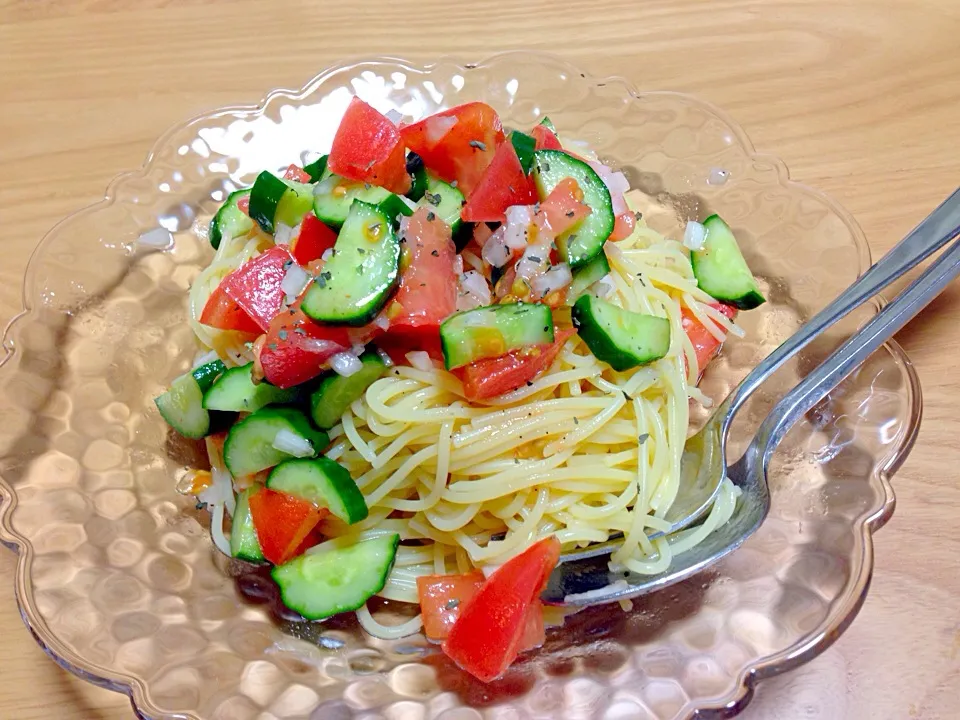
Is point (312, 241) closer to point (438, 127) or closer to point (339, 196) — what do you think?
point (339, 196)

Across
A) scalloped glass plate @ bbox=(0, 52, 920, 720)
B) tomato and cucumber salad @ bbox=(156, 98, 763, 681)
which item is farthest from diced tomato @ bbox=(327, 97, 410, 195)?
scalloped glass plate @ bbox=(0, 52, 920, 720)

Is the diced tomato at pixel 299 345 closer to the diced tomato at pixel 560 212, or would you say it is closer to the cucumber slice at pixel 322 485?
the cucumber slice at pixel 322 485

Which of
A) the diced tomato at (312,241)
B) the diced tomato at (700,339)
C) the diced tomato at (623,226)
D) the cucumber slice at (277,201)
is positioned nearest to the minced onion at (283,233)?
the cucumber slice at (277,201)

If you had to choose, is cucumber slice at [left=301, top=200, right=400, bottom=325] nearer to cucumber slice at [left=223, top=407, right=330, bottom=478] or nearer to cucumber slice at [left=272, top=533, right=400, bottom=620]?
cucumber slice at [left=223, top=407, right=330, bottom=478]

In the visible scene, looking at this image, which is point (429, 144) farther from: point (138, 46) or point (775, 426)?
point (138, 46)

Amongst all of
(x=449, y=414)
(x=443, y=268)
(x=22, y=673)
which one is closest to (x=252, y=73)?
(x=443, y=268)

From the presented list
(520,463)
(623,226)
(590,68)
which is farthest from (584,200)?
(590,68)

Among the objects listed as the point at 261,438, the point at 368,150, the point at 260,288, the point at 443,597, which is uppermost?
the point at 368,150
